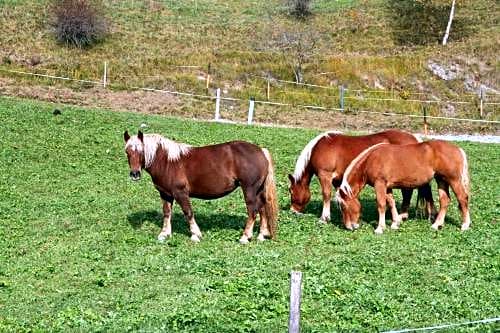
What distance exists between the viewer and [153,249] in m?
12.9

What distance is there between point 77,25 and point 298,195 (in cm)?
3398

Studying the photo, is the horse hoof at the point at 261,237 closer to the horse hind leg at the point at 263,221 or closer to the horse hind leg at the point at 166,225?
the horse hind leg at the point at 263,221

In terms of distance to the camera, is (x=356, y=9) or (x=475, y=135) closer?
(x=475, y=135)

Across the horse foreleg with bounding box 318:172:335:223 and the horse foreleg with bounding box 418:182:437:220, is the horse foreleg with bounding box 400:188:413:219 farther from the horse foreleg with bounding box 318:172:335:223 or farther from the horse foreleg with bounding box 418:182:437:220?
the horse foreleg with bounding box 318:172:335:223

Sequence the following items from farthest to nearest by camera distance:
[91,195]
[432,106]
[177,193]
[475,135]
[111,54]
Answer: [111,54] < [432,106] < [475,135] < [91,195] < [177,193]

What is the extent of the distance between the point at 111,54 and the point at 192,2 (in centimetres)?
1831

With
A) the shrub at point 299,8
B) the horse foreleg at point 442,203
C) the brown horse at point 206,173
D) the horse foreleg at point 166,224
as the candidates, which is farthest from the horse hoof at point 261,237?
the shrub at point 299,8

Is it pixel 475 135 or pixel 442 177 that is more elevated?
pixel 442 177

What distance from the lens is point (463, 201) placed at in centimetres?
1457

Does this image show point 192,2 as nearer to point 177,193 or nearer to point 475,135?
point 475,135

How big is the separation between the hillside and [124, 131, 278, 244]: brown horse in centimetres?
1906

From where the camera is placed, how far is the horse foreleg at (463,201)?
14.6 m

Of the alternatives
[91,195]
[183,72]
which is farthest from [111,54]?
[91,195]

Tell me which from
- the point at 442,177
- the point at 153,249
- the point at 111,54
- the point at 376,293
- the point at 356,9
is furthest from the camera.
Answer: the point at 356,9
